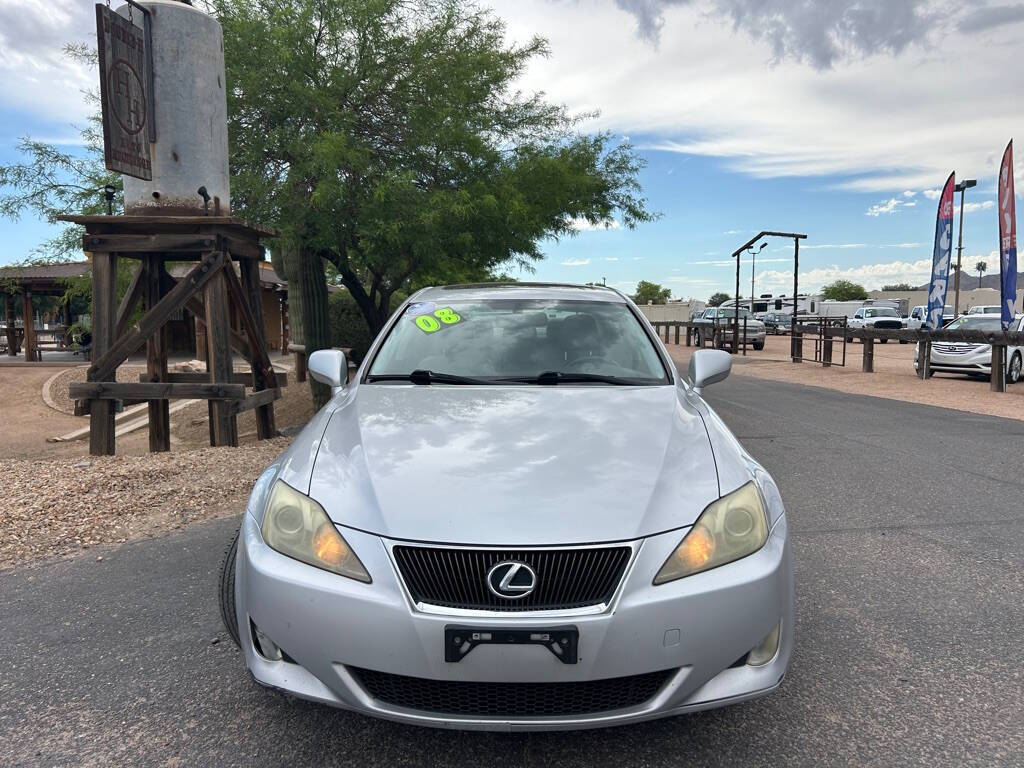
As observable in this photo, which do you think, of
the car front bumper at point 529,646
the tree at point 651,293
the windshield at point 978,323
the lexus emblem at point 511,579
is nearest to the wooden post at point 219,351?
the car front bumper at point 529,646

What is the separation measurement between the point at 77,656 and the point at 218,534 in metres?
1.67

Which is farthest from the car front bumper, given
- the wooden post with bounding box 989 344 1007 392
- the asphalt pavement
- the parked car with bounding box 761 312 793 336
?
the parked car with bounding box 761 312 793 336

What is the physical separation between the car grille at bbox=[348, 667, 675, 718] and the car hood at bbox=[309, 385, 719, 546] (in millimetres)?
410

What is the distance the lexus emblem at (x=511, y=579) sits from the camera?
6.92ft

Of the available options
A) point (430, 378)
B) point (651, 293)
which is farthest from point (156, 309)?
point (651, 293)

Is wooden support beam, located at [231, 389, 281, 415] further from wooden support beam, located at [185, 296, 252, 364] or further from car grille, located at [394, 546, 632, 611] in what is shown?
car grille, located at [394, 546, 632, 611]

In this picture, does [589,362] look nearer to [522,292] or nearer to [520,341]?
[520,341]

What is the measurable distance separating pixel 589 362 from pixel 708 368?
65 centimetres

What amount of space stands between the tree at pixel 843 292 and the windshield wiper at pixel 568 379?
110 metres

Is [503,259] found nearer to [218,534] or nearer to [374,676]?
[218,534]

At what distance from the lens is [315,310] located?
45.4 ft

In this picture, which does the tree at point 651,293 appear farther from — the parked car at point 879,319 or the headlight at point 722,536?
the headlight at point 722,536

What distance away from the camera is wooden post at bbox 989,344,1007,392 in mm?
13719

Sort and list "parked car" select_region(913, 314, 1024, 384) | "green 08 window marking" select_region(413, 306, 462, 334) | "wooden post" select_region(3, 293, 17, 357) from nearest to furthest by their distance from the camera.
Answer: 1. "green 08 window marking" select_region(413, 306, 462, 334)
2. "parked car" select_region(913, 314, 1024, 384)
3. "wooden post" select_region(3, 293, 17, 357)
